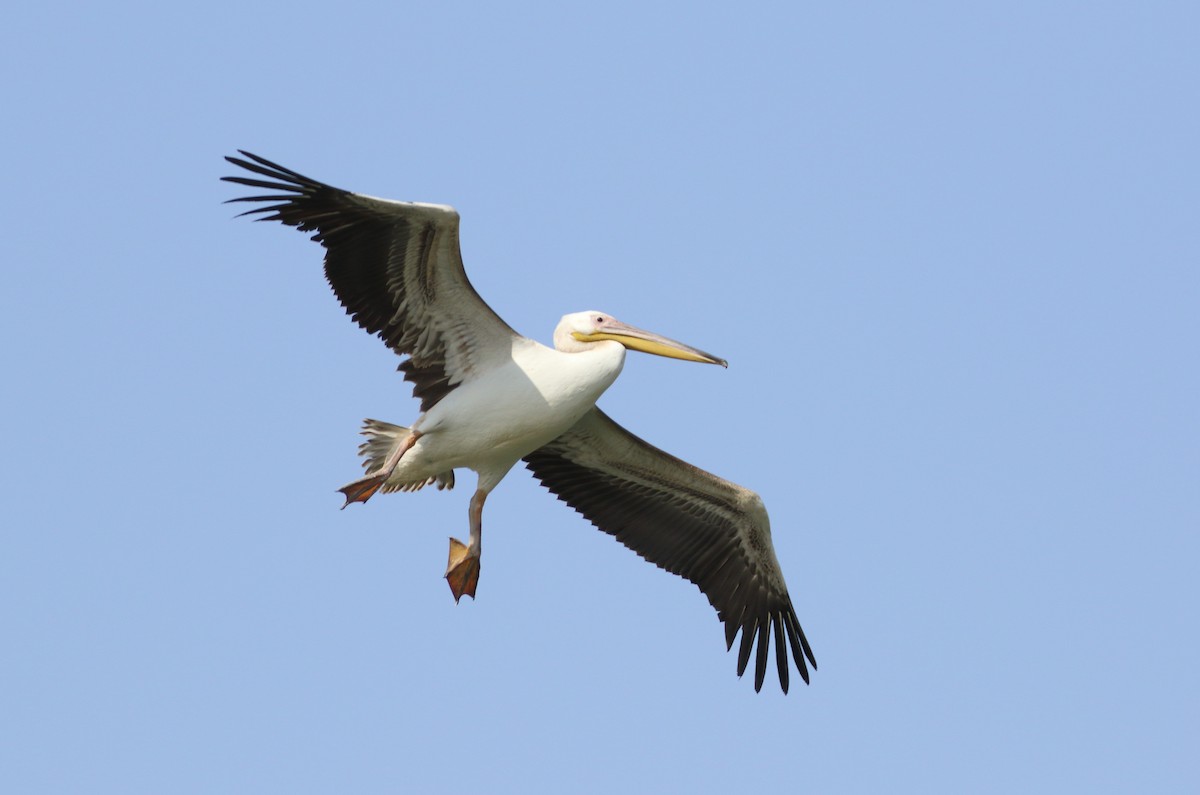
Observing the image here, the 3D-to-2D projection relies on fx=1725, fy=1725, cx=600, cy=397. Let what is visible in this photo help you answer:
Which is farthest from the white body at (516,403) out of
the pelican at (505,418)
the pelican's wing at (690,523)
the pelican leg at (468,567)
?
the pelican's wing at (690,523)

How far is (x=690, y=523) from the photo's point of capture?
576 inches

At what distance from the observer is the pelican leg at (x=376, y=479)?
12.8 meters

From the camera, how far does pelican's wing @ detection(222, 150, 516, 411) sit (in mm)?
11930

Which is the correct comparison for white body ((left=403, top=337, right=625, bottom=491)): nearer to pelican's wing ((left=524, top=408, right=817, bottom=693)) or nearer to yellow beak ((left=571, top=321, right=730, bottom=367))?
yellow beak ((left=571, top=321, right=730, bottom=367))

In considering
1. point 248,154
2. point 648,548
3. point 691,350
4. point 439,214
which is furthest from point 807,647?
point 248,154

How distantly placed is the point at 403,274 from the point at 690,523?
369 centimetres

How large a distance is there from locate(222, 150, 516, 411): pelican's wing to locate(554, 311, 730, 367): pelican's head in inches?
17.7

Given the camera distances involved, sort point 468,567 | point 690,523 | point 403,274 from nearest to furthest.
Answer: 1. point 403,274
2. point 468,567
3. point 690,523

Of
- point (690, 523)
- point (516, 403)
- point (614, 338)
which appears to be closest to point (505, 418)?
point (516, 403)

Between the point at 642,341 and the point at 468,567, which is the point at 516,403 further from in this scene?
the point at 468,567

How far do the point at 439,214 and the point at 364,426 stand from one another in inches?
83.6

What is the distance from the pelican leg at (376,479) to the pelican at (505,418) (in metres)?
0.01

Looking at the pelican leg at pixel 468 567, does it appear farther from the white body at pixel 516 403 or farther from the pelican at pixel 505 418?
the white body at pixel 516 403

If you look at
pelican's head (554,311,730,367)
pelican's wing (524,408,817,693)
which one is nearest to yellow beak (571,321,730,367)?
pelican's head (554,311,730,367)
